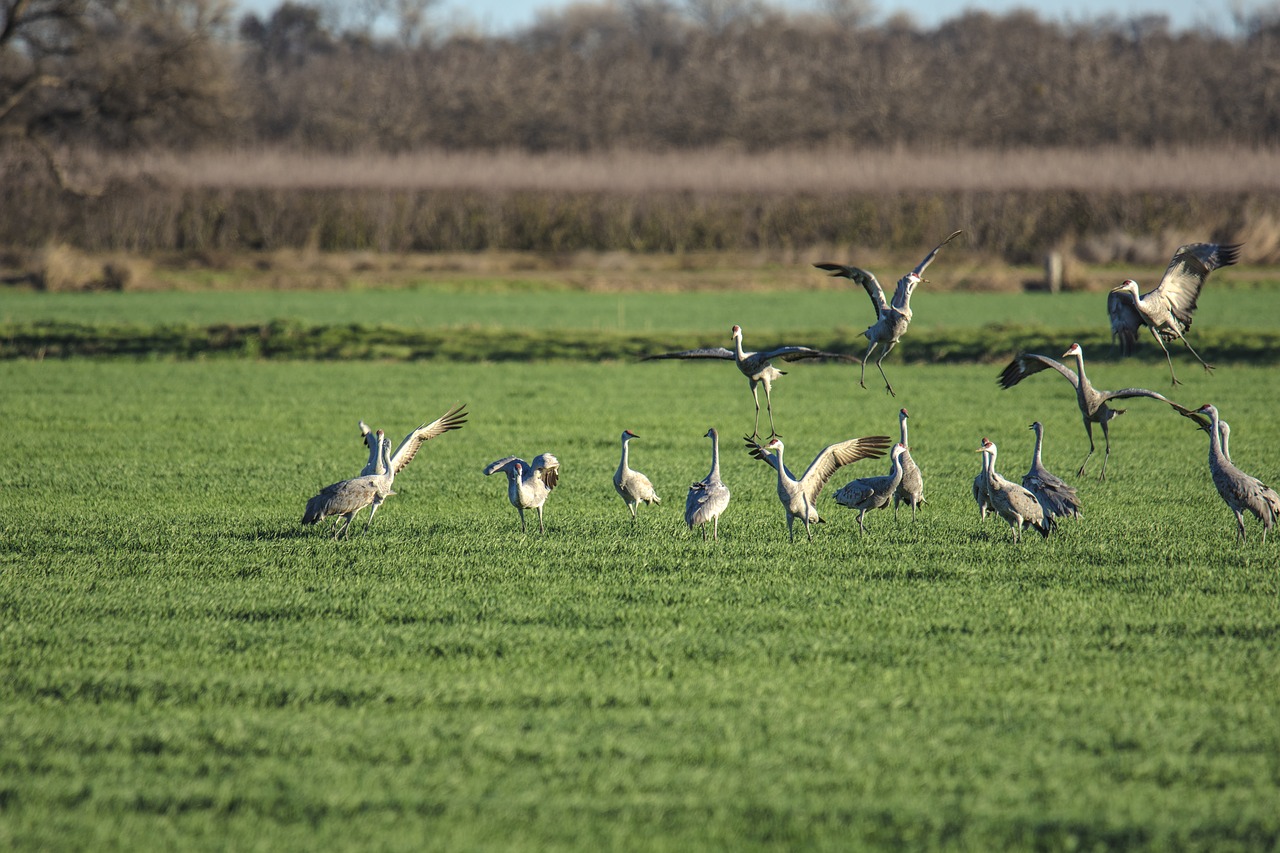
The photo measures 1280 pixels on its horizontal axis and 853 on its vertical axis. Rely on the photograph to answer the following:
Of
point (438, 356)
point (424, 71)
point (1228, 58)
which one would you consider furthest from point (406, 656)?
point (1228, 58)

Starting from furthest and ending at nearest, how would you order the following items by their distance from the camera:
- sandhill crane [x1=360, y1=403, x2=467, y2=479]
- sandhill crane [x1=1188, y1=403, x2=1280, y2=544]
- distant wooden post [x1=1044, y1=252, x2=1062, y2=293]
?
distant wooden post [x1=1044, y1=252, x2=1062, y2=293]
sandhill crane [x1=360, y1=403, x2=467, y2=479]
sandhill crane [x1=1188, y1=403, x2=1280, y2=544]

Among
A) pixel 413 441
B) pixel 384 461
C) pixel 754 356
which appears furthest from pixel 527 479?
pixel 754 356

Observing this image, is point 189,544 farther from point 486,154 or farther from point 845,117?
point 845,117

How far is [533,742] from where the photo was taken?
243 inches

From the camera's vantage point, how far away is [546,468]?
37.2 feet

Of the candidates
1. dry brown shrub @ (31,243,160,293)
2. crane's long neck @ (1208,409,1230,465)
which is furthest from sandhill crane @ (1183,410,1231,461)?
dry brown shrub @ (31,243,160,293)

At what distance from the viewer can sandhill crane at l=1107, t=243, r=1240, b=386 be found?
9844mm

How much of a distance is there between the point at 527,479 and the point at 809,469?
246 cm

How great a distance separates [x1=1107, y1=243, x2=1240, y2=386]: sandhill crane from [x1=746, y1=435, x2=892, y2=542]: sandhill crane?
2123 mm

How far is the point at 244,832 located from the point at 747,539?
6.40 metres

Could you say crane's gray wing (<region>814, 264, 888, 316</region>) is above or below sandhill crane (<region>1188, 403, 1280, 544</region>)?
above

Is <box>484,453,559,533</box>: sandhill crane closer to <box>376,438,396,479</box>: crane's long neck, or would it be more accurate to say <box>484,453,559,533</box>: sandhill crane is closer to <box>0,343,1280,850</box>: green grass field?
<box>0,343,1280,850</box>: green grass field

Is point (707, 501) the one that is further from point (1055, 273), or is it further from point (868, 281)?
point (1055, 273)

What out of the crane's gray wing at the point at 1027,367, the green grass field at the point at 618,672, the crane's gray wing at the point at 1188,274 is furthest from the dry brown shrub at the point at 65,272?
the crane's gray wing at the point at 1188,274
